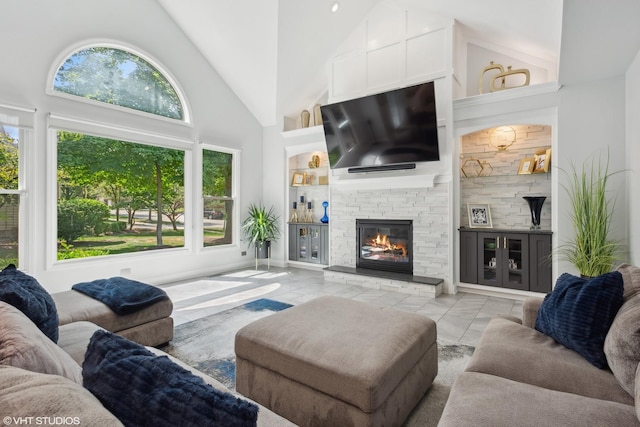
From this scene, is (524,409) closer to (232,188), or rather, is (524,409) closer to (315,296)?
(315,296)

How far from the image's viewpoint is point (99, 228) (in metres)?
4.63

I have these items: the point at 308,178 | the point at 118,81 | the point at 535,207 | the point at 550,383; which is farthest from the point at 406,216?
the point at 118,81

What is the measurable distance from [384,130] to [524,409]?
13.7ft

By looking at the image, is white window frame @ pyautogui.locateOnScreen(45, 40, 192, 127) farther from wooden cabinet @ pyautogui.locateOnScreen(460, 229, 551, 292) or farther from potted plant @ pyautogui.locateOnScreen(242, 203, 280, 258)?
wooden cabinet @ pyautogui.locateOnScreen(460, 229, 551, 292)

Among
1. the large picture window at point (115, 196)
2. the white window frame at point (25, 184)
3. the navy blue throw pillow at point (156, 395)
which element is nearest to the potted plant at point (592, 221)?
the navy blue throw pillow at point (156, 395)

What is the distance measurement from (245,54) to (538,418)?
5.63 m

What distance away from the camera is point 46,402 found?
63 cm

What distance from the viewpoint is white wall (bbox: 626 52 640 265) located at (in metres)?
3.20

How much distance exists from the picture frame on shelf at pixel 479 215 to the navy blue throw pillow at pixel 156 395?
15.3 ft

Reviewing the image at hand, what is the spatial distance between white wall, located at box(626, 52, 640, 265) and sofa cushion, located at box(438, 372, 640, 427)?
2.82 metres

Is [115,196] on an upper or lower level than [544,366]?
upper

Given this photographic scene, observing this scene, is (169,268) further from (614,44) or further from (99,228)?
(614,44)

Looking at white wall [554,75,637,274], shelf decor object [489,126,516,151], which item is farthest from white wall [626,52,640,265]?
shelf decor object [489,126,516,151]

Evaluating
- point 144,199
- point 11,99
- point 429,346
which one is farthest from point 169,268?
point 429,346
